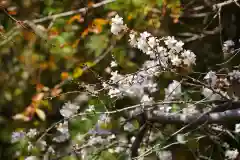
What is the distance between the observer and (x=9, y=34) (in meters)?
2.25

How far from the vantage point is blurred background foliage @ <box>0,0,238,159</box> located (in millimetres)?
1934

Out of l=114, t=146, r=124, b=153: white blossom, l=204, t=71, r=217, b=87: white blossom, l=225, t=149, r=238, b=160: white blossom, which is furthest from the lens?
l=114, t=146, r=124, b=153: white blossom

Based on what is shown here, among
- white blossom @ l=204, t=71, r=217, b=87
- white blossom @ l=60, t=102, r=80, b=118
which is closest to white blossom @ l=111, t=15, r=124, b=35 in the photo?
white blossom @ l=204, t=71, r=217, b=87

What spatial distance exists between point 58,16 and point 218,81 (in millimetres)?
992

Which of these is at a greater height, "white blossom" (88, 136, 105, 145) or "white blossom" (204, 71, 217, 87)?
"white blossom" (88, 136, 105, 145)

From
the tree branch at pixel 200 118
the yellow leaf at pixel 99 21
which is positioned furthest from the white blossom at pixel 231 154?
the yellow leaf at pixel 99 21

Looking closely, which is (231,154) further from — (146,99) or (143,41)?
(143,41)

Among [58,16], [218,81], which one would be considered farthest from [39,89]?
[218,81]

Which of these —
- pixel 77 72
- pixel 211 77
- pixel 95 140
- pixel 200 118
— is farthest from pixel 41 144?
pixel 211 77

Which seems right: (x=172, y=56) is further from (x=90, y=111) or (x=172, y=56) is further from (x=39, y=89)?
(x=39, y=89)

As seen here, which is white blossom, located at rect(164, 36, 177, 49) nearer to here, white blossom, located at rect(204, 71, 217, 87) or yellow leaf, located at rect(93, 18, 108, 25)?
white blossom, located at rect(204, 71, 217, 87)

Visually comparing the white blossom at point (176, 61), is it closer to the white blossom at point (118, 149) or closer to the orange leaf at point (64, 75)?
the white blossom at point (118, 149)

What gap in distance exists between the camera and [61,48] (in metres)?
2.19

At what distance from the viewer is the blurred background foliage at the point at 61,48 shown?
6.34 ft
